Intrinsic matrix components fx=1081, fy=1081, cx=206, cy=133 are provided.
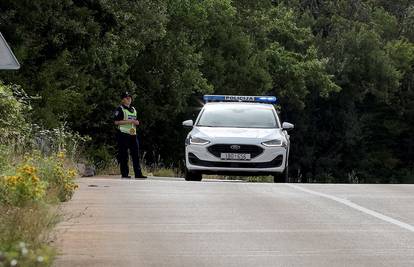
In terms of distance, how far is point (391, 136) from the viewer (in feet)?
246

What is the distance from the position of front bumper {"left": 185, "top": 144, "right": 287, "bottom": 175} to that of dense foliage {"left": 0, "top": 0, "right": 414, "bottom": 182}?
9089 mm

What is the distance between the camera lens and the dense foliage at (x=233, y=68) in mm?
30594

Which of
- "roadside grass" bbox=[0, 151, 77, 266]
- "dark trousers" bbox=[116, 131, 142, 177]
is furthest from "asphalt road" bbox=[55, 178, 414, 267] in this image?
"dark trousers" bbox=[116, 131, 142, 177]

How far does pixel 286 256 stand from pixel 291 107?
55.9m

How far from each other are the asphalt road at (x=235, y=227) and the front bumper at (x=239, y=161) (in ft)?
10.1

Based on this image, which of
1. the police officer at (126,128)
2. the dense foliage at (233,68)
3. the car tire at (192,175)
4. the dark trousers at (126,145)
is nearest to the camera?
the car tire at (192,175)

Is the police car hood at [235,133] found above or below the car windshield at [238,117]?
below

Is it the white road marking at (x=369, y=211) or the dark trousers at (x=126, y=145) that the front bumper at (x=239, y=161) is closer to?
→ the dark trousers at (x=126, y=145)

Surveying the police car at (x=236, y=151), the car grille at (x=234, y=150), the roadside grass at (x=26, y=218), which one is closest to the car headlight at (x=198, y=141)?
the police car at (x=236, y=151)

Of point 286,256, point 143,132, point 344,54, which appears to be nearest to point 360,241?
point 286,256

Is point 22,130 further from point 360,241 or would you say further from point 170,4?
point 170,4

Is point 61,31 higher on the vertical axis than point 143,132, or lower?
higher

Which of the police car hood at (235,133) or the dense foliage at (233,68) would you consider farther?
the dense foliage at (233,68)

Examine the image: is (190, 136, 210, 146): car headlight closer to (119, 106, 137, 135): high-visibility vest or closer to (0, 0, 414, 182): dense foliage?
(119, 106, 137, 135): high-visibility vest
